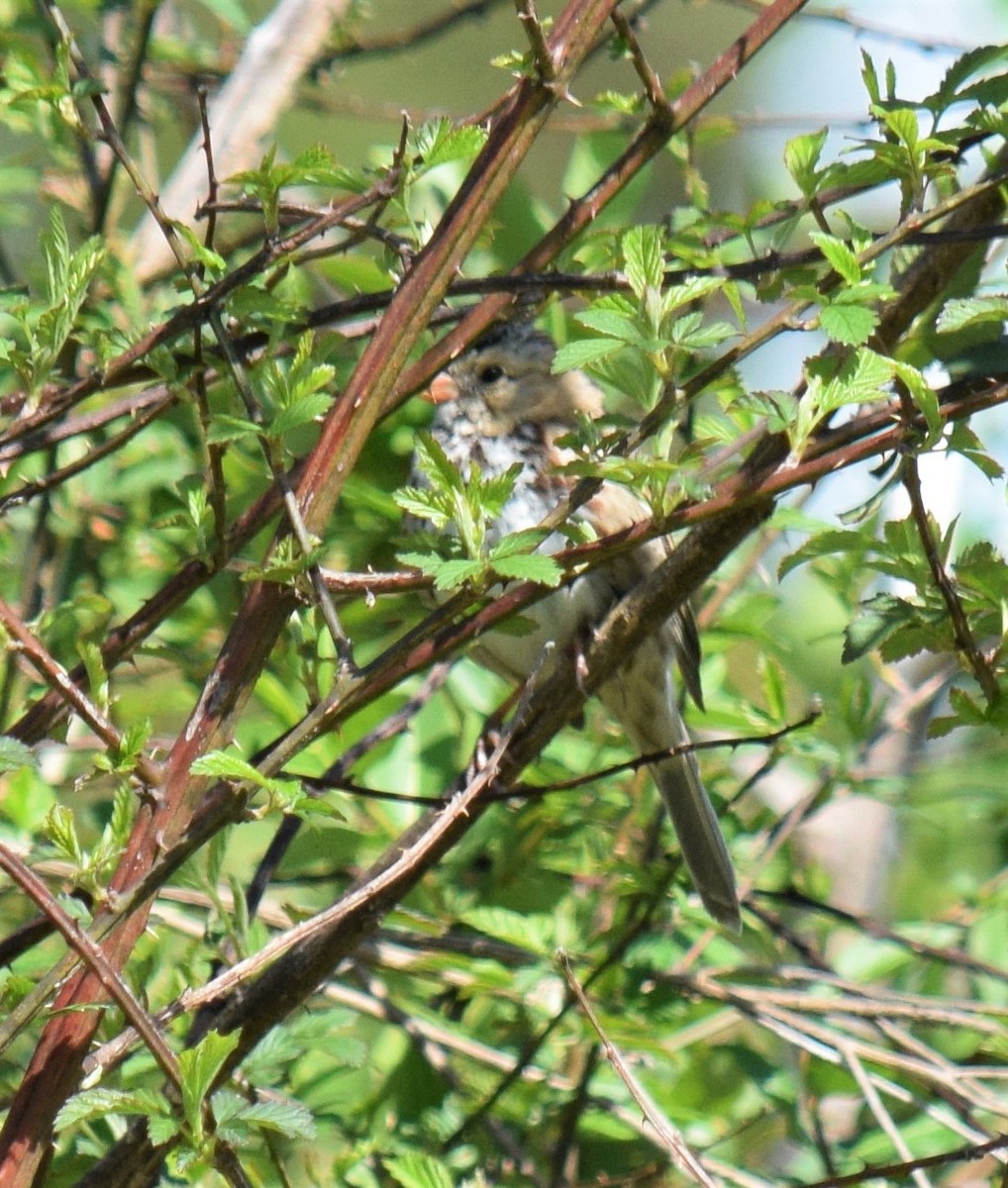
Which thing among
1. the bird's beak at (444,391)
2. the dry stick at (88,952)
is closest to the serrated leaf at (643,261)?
the dry stick at (88,952)

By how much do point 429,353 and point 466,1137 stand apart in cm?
136

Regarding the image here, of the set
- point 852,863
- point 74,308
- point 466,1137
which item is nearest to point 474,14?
point 74,308

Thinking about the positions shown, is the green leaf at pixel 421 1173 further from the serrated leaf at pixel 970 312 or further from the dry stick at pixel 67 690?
the serrated leaf at pixel 970 312

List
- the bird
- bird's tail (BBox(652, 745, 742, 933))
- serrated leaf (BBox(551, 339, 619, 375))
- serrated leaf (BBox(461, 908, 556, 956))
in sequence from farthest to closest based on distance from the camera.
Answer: the bird < bird's tail (BBox(652, 745, 742, 933)) < serrated leaf (BBox(461, 908, 556, 956)) < serrated leaf (BBox(551, 339, 619, 375))

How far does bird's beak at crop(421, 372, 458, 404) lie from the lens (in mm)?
3231

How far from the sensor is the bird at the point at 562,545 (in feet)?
9.65

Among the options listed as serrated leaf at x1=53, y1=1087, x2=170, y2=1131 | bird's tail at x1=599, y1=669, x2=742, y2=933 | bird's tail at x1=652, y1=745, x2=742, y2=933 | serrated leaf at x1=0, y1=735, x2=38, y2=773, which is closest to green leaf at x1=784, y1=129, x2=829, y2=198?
serrated leaf at x1=0, y1=735, x2=38, y2=773

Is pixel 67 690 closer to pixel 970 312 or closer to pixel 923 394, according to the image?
pixel 923 394

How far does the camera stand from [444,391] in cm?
327

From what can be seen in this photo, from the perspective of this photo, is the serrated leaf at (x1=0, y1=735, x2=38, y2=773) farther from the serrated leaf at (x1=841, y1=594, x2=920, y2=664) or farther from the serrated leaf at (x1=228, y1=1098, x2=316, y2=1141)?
the serrated leaf at (x1=841, y1=594, x2=920, y2=664)

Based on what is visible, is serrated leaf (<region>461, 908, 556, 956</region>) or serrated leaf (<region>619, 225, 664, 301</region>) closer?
serrated leaf (<region>619, 225, 664, 301</region>)

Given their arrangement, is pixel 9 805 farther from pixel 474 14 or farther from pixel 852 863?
pixel 852 863

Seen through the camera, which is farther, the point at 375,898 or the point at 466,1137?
the point at 466,1137

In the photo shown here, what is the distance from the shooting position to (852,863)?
473 centimetres
